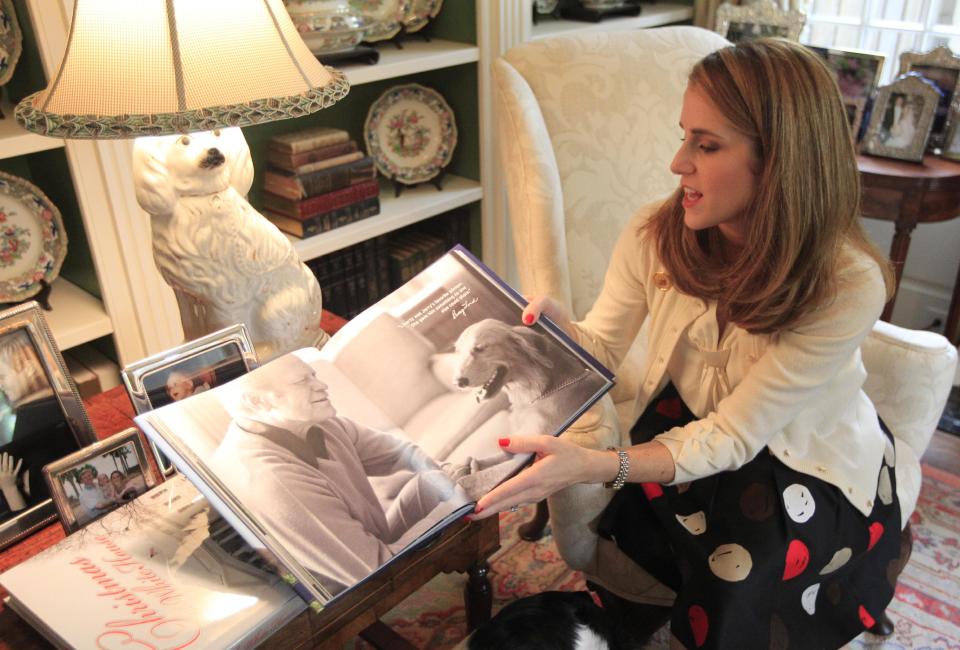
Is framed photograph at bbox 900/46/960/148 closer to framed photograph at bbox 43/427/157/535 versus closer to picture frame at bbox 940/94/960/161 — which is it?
picture frame at bbox 940/94/960/161

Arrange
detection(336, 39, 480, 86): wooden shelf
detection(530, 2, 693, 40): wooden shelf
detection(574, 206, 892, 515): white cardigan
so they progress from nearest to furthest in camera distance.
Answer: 1. detection(574, 206, 892, 515): white cardigan
2. detection(336, 39, 480, 86): wooden shelf
3. detection(530, 2, 693, 40): wooden shelf

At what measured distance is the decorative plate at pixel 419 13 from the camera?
1927 millimetres

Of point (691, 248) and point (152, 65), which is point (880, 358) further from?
point (152, 65)

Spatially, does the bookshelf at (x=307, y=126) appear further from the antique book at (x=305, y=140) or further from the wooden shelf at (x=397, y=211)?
the antique book at (x=305, y=140)

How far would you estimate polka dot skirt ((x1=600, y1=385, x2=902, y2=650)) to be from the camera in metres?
1.09

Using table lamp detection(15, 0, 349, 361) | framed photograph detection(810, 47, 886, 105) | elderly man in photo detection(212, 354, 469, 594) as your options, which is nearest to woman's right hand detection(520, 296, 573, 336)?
elderly man in photo detection(212, 354, 469, 594)

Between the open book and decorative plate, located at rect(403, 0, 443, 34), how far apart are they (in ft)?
3.75

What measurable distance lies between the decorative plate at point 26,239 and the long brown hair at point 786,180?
1.13m

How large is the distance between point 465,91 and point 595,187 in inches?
26.1

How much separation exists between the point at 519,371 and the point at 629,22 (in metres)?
1.67

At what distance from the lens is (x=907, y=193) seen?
73.0 inches

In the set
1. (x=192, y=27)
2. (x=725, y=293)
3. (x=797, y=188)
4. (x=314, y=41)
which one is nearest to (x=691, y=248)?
(x=725, y=293)

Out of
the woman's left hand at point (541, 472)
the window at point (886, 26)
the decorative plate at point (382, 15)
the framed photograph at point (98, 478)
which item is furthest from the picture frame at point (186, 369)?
the window at point (886, 26)
